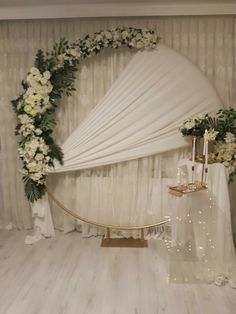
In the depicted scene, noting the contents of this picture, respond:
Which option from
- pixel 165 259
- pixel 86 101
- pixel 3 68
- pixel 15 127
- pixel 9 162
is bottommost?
pixel 165 259

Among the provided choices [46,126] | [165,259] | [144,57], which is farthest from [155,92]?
[165,259]

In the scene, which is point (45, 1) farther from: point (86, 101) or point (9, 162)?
point (9, 162)

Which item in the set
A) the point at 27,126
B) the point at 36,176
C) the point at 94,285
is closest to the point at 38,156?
the point at 36,176

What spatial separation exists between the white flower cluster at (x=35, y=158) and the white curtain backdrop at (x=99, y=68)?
0.42 meters

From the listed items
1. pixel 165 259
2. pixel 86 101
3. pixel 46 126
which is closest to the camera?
pixel 165 259

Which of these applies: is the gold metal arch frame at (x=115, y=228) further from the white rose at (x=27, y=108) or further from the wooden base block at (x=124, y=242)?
the white rose at (x=27, y=108)

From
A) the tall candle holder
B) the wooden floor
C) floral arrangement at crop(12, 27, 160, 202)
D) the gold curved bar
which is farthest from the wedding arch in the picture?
the wooden floor

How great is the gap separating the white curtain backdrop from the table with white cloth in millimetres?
884

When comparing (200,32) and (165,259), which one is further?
(200,32)

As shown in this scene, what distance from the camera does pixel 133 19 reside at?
12.8 feet

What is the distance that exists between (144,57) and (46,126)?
135 centimetres

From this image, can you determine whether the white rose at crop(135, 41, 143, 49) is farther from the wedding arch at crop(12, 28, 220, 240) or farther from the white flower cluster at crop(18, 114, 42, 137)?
the white flower cluster at crop(18, 114, 42, 137)

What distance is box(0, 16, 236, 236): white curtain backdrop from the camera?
389 centimetres

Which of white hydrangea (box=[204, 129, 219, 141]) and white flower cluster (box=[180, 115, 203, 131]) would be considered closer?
white hydrangea (box=[204, 129, 219, 141])
